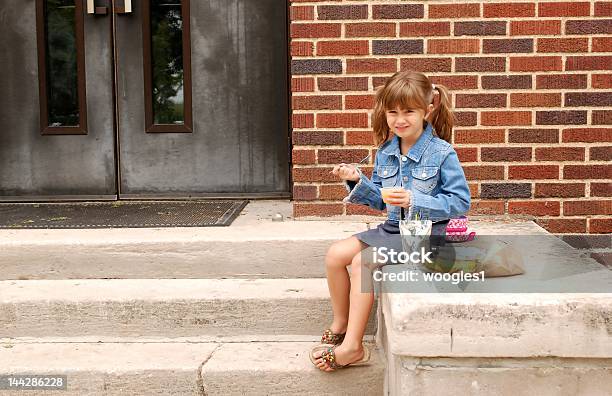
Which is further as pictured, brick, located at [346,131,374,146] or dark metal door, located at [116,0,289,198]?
dark metal door, located at [116,0,289,198]

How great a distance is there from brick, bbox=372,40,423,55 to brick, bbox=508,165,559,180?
75cm

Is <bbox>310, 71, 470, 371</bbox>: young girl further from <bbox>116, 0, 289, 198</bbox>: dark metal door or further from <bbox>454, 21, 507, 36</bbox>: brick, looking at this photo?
<bbox>116, 0, 289, 198</bbox>: dark metal door

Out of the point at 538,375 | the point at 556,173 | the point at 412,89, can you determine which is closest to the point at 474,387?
the point at 538,375

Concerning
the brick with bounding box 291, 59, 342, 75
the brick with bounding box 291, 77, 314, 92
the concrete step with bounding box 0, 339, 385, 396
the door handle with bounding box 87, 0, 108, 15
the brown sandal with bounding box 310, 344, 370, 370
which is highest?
the door handle with bounding box 87, 0, 108, 15

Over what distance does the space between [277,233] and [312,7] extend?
1.13m

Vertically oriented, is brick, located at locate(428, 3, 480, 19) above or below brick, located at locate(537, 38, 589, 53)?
above

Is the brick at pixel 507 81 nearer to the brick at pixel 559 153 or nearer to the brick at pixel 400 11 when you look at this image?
the brick at pixel 559 153

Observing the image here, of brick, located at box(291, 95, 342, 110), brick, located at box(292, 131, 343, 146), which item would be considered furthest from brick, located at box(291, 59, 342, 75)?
brick, located at box(292, 131, 343, 146)

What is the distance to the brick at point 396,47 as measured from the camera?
399 centimetres

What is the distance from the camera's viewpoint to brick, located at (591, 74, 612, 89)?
4.02 meters

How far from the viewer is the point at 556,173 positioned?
4.06 metres

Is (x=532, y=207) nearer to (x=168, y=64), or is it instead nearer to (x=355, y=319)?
(x=355, y=319)

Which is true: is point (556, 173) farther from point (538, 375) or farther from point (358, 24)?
point (538, 375)

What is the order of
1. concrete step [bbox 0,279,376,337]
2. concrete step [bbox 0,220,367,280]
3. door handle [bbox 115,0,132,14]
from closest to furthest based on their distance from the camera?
concrete step [bbox 0,279,376,337] → concrete step [bbox 0,220,367,280] → door handle [bbox 115,0,132,14]
